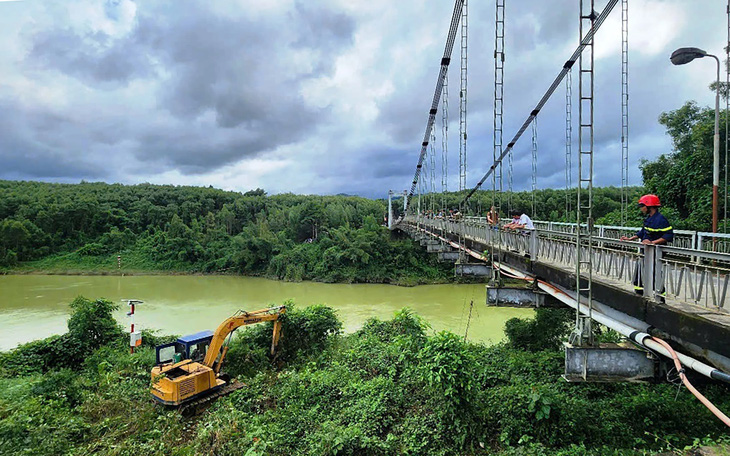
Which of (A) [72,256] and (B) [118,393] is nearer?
(B) [118,393]

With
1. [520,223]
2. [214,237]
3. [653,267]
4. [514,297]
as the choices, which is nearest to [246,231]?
[214,237]

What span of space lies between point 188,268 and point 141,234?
46.7ft

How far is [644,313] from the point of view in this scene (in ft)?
10.8

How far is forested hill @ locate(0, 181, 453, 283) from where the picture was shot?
98.0 feet

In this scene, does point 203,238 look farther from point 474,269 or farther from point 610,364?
point 610,364

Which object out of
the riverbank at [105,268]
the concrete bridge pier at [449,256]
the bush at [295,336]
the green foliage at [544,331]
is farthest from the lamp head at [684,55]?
the riverbank at [105,268]

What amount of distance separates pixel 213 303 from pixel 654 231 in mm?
18608

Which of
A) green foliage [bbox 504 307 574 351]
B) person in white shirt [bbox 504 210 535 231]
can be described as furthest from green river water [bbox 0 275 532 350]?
person in white shirt [bbox 504 210 535 231]

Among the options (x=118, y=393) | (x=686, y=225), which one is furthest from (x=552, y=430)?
(x=686, y=225)

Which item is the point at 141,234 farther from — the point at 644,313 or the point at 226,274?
the point at 644,313

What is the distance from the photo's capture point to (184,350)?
7781 mm

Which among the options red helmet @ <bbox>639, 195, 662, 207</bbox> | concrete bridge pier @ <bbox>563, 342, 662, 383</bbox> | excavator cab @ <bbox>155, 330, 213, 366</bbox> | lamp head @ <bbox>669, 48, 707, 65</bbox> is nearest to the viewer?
concrete bridge pier @ <bbox>563, 342, 662, 383</bbox>

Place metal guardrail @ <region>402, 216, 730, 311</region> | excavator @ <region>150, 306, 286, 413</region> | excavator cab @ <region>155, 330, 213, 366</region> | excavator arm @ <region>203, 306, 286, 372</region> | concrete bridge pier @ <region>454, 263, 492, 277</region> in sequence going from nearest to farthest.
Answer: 1. metal guardrail @ <region>402, 216, 730, 311</region>
2. excavator @ <region>150, 306, 286, 413</region>
3. excavator arm @ <region>203, 306, 286, 372</region>
4. excavator cab @ <region>155, 330, 213, 366</region>
5. concrete bridge pier @ <region>454, 263, 492, 277</region>

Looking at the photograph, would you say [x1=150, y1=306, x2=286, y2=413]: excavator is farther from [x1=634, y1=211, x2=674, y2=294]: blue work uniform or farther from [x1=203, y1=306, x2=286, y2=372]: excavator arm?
[x1=634, y1=211, x2=674, y2=294]: blue work uniform
